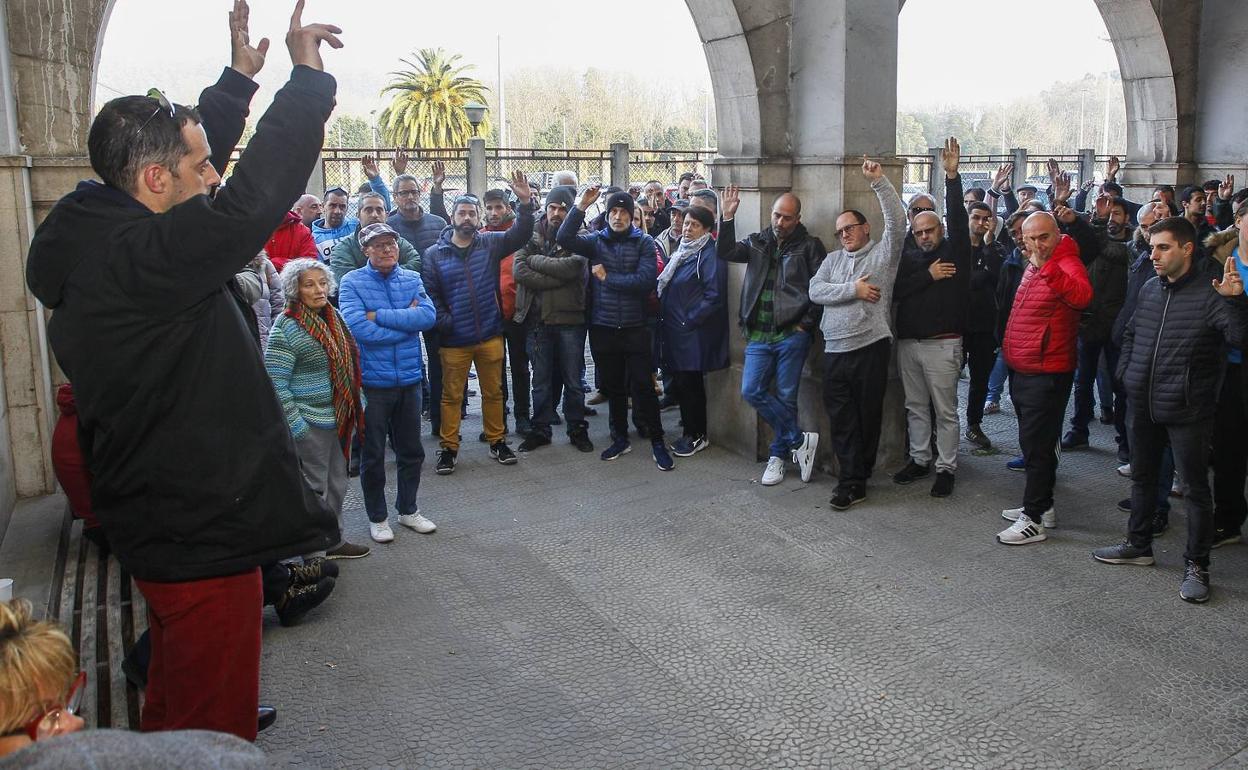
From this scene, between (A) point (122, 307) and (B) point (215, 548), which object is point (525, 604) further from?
(A) point (122, 307)

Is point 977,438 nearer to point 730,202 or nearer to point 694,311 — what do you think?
point 694,311

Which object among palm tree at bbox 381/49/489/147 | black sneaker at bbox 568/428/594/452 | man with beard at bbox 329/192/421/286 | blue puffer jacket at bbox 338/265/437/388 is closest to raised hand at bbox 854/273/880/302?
black sneaker at bbox 568/428/594/452

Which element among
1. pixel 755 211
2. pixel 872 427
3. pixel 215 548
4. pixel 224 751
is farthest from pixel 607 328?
pixel 224 751

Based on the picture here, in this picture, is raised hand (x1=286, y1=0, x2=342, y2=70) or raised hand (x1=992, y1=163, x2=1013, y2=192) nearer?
raised hand (x1=286, y1=0, x2=342, y2=70)

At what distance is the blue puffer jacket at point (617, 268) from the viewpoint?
7164 mm

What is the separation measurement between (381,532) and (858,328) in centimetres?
303

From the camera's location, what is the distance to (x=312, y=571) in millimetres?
4559

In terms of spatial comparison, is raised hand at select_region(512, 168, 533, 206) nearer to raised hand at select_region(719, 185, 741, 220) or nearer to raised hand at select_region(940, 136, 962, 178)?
raised hand at select_region(719, 185, 741, 220)

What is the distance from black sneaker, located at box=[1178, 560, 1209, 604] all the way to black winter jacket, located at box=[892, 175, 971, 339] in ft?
6.67

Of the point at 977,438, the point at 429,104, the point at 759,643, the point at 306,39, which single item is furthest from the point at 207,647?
the point at 429,104

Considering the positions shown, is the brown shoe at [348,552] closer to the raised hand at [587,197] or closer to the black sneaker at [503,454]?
the black sneaker at [503,454]

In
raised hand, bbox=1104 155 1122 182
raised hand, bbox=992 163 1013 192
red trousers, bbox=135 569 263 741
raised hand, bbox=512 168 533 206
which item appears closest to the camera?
red trousers, bbox=135 569 263 741

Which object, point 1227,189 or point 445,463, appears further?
point 1227,189

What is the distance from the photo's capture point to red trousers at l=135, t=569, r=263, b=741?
2359mm
